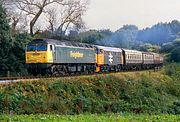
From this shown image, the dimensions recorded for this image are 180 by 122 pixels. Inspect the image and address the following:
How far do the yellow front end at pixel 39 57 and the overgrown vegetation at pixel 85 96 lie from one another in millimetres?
4335

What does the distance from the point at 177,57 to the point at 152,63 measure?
10.5 m

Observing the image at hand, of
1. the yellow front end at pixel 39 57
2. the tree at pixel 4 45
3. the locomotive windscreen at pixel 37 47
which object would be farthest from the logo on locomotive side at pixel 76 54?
the tree at pixel 4 45

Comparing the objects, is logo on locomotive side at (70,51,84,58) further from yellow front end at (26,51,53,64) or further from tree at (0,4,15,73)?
tree at (0,4,15,73)

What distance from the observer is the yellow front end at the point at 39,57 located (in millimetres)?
34969

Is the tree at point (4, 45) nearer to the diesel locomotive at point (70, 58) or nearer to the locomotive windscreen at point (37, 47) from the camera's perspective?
the diesel locomotive at point (70, 58)

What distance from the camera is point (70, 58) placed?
39.3 meters

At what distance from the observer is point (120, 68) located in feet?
182

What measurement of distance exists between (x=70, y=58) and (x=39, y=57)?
463 centimetres

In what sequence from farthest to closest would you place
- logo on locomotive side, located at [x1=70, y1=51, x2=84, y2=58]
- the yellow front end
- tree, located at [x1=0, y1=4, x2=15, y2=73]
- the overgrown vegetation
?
tree, located at [x1=0, y1=4, x2=15, y2=73]
logo on locomotive side, located at [x1=70, y1=51, x2=84, y2=58]
the yellow front end
the overgrown vegetation

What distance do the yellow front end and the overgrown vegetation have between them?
14.2 ft

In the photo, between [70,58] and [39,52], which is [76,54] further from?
[39,52]

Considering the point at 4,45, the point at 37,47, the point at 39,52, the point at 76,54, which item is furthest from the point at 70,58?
the point at 4,45

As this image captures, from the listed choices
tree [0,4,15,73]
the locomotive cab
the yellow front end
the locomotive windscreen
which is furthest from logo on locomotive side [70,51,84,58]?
tree [0,4,15,73]

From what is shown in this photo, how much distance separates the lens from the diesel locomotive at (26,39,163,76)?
3528 centimetres
